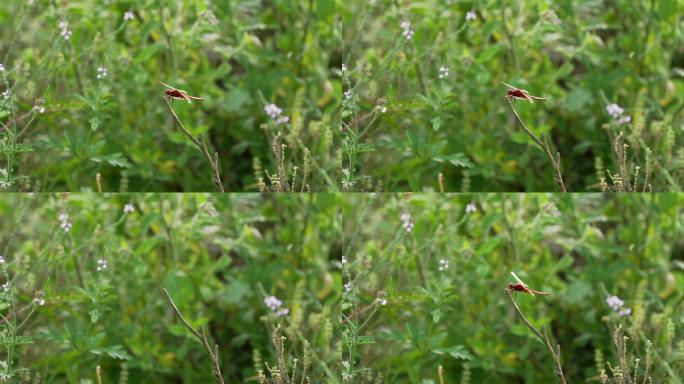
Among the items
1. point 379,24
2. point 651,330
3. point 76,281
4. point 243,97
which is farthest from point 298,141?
point 651,330

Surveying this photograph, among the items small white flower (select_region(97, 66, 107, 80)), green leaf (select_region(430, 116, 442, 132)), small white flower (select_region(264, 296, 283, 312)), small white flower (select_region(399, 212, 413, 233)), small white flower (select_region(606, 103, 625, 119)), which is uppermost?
small white flower (select_region(97, 66, 107, 80))

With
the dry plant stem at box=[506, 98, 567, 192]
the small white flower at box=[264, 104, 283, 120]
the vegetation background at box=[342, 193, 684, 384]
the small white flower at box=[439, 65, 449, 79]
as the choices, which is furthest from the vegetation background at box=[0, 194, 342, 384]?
the dry plant stem at box=[506, 98, 567, 192]

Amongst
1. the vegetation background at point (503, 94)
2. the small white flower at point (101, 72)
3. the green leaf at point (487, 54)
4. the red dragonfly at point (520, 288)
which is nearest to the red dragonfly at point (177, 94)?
the small white flower at point (101, 72)

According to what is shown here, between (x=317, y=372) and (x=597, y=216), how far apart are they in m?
0.88

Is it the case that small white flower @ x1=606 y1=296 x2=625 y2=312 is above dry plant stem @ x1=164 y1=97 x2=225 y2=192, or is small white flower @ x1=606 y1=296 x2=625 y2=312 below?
below

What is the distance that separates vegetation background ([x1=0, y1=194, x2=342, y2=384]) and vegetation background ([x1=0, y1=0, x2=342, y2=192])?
0.08 metres

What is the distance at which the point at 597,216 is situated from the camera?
2.54m

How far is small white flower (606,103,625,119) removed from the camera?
8.31 ft

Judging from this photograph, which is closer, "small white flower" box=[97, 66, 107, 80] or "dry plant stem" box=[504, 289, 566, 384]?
"dry plant stem" box=[504, 289, 566, 384]

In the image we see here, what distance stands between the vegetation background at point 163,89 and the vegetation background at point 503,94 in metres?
0.11

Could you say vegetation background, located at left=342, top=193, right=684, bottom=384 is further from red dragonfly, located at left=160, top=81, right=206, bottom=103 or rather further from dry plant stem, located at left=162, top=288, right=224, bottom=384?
red dragonfly, located at left=160, top=81, right=206, bottom=103

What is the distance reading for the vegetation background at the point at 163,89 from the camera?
2494 mm

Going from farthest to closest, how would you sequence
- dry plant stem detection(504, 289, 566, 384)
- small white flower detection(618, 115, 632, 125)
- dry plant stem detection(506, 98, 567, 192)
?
small white flower detection(618, 115, 632, 125) → dry plant stem detection(506, 98, 567, 192) → dry plant stem detection(504, 289, 566, 384)

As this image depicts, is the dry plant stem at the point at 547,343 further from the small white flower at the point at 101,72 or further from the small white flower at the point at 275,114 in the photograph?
the small white flower at the point at 101,72
